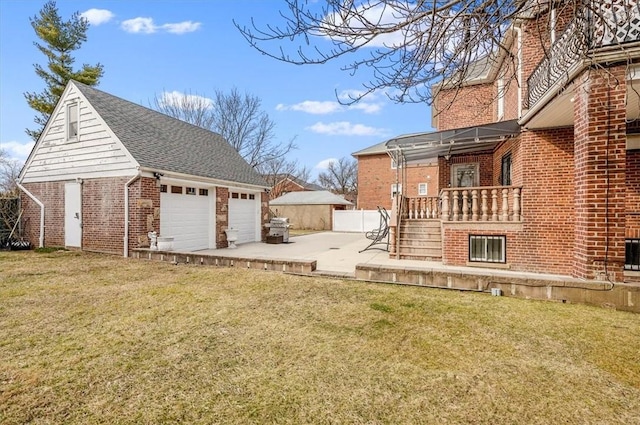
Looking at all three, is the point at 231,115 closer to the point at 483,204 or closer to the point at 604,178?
the point at 483,204

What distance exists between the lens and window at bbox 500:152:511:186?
965cm

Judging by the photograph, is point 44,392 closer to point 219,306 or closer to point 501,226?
point 219,306

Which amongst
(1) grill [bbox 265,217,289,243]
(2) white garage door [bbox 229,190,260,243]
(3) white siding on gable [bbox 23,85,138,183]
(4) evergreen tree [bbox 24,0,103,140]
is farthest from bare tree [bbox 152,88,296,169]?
(3) white siding on gable [bbox 23,85,138,183]

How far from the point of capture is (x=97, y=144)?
10.4 metres

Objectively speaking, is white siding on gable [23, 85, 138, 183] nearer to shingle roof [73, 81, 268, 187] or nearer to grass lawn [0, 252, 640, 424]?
shingle roof [73, 81, 268, 187]

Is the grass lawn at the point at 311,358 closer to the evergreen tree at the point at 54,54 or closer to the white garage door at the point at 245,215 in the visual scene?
the white garage door at the point at 245,215

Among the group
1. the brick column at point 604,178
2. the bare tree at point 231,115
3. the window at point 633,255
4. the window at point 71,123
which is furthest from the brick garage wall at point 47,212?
the bare tree at point 231,115

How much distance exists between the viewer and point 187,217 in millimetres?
11297

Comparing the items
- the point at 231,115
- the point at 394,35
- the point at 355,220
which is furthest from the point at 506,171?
the point at 231,115

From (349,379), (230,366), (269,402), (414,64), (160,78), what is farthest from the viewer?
(160,78)

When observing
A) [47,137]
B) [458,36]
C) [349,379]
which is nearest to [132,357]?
[349,379]

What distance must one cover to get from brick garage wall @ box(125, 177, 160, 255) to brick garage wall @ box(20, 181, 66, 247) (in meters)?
3.72

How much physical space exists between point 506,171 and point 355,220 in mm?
13342

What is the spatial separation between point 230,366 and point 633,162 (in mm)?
9368
